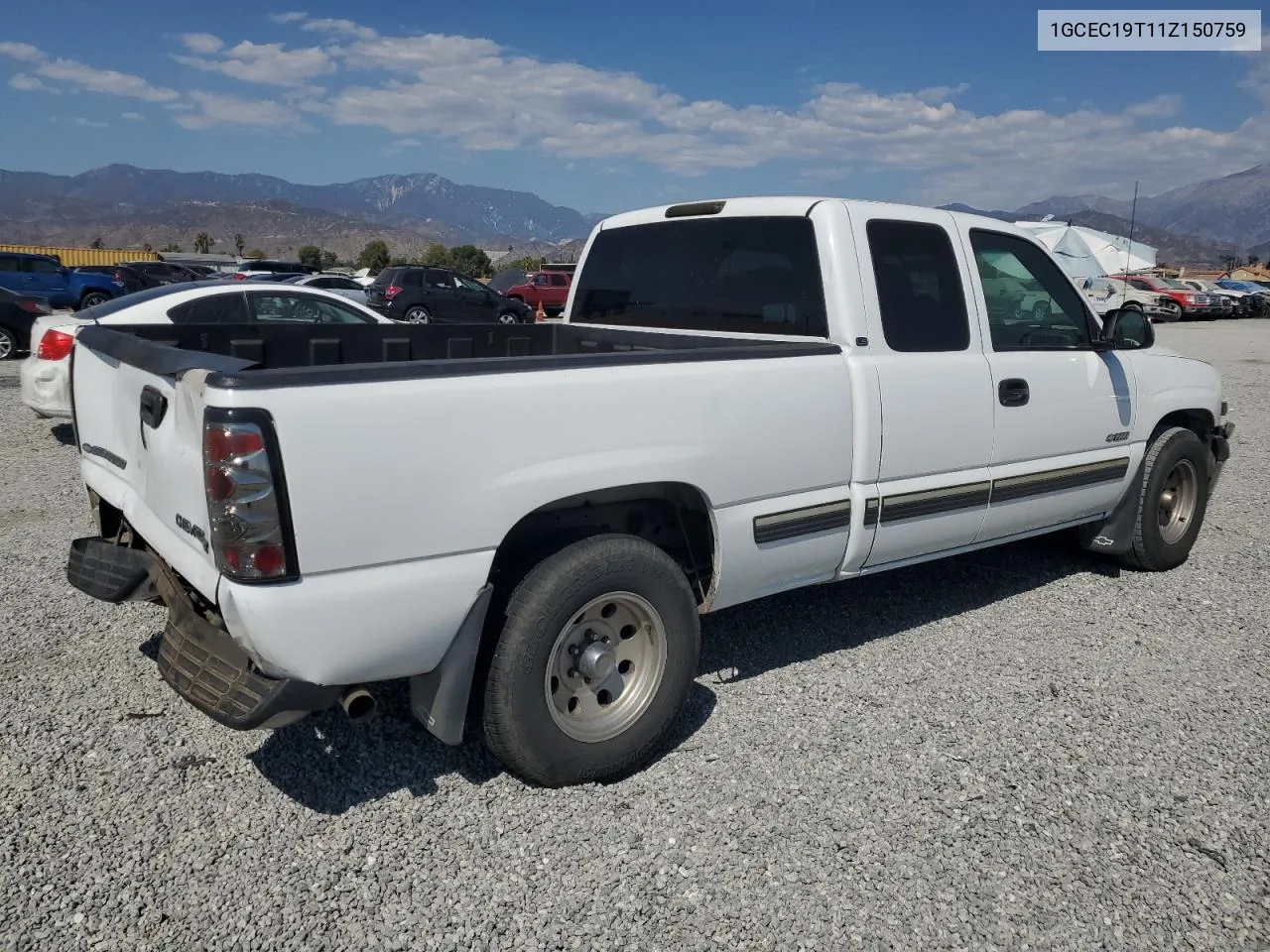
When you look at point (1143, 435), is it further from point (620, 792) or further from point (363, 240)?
point (363, 240)

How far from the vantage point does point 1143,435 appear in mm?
5102

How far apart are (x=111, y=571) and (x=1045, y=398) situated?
3.95m

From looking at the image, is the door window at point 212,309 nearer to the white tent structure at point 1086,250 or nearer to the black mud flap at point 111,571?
the black mud flap at point 111,571

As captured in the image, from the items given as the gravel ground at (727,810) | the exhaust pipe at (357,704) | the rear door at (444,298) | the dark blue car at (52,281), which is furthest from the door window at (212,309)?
the dark blue car at (52,281)

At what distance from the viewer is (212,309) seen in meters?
8.73

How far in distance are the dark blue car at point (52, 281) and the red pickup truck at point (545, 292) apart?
11.3m

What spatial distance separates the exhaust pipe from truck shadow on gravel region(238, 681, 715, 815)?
21.0 inches

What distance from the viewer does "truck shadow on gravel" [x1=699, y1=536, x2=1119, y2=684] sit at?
14.3 feet

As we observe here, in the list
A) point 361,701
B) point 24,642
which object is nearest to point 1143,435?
point 361,701

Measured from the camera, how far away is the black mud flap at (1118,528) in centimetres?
519

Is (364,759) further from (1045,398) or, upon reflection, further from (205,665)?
(1045,398)

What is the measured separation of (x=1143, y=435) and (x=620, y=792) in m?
3.62

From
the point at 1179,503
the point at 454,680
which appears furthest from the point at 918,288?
the point at 1179,503

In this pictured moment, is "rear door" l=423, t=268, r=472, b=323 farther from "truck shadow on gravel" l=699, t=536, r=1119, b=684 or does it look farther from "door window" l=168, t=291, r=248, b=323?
"truck shadow on gravel" l=699, t=536, r=1119, b=684
